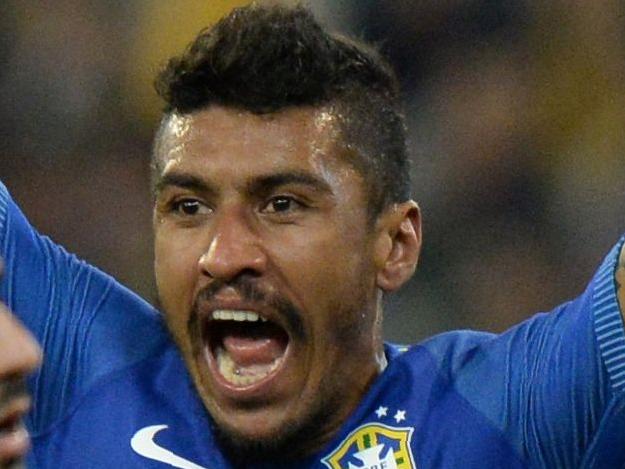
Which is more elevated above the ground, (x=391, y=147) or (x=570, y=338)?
(x=391, y=147)

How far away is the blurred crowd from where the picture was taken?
4.04 metres

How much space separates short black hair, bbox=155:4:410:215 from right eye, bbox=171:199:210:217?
0.15 m

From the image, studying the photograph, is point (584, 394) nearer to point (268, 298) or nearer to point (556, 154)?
point (268, 298)

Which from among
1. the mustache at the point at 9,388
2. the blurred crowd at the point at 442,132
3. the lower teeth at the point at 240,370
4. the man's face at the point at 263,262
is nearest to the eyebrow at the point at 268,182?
the man's face at the point at 263,262

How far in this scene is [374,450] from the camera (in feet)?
7.22

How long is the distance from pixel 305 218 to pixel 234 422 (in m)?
0.32

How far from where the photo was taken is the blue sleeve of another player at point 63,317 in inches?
91.4

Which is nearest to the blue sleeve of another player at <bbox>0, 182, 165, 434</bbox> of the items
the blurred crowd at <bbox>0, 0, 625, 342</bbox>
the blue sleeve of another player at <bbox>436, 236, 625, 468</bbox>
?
the blue sleeve of another player at <bbox>436, 236, 625, 468</bbox>

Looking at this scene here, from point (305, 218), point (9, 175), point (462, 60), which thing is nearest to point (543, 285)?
point (462, 60)

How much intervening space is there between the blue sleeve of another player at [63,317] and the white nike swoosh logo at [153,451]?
0.45 feet

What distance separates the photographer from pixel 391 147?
2271 millimetres

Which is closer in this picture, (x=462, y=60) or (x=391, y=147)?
(x=391, y=147)

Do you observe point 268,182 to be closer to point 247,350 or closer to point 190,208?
point 190,208

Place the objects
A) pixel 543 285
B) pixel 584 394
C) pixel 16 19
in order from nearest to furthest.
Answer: pixel 584 394
pixel 543 285
pixel 16 19
